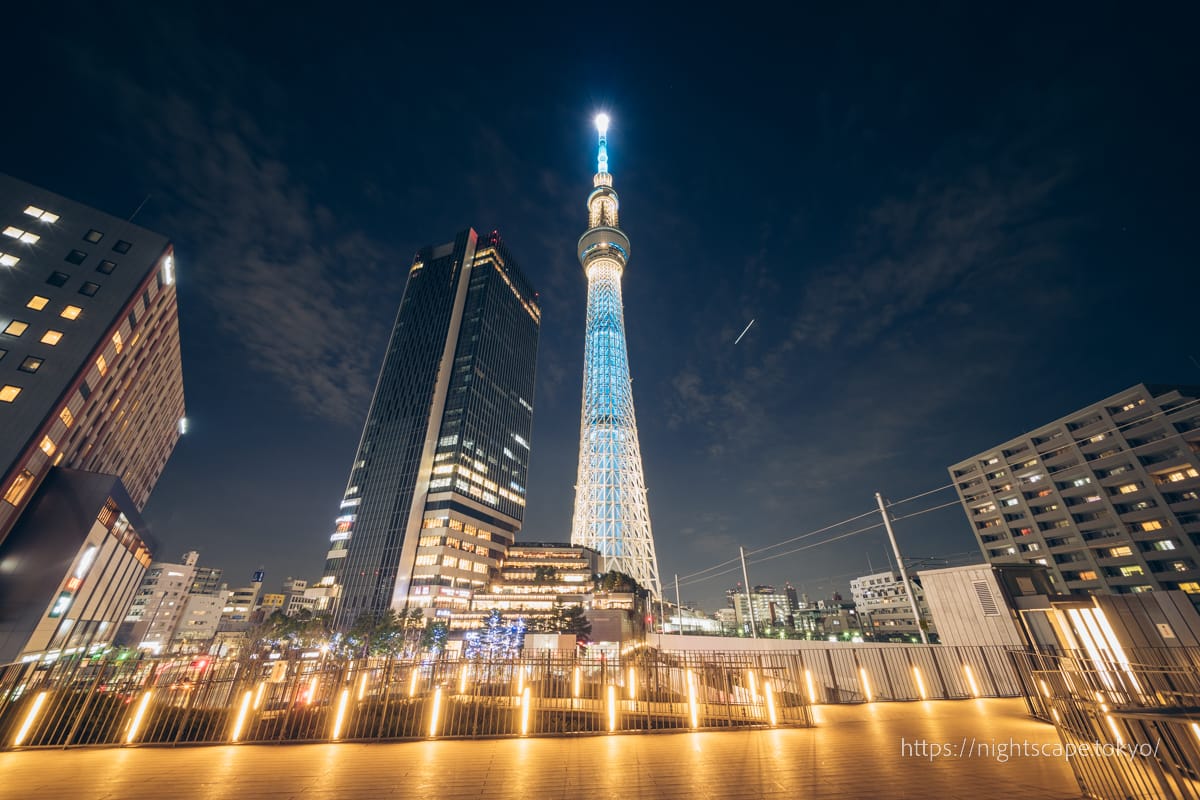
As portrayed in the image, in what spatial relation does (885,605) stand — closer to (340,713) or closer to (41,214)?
(340,713)

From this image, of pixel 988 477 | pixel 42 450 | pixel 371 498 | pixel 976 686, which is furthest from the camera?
pixel 371 498

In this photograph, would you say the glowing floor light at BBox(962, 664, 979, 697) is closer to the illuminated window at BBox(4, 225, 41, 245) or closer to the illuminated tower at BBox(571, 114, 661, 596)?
the illuminated tower at BBox(571, 114, 661, 596)

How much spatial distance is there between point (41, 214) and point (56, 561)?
2941 cm

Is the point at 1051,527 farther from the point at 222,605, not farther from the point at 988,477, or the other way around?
the point at 222,605

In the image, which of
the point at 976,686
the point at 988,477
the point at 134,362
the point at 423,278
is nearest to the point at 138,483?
the point at 134,362

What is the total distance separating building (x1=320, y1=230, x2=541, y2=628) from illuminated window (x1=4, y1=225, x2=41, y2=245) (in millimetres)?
56625

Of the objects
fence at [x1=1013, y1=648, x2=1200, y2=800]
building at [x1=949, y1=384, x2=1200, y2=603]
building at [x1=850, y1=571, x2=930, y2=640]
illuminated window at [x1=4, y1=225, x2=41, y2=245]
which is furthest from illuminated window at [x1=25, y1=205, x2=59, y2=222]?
building at [x1=850, y1=571, x2=930, y2=640]

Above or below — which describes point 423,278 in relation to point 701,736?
above

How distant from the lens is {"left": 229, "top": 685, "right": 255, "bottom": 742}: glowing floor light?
889cm

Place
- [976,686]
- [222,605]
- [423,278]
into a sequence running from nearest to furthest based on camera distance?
[976,686]
[423,278]
[222,605]

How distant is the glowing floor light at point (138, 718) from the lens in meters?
8.73

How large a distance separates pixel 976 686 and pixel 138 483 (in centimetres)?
8940

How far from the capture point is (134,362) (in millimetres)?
43844

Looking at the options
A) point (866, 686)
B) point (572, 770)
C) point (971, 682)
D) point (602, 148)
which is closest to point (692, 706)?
point (572, 770)
